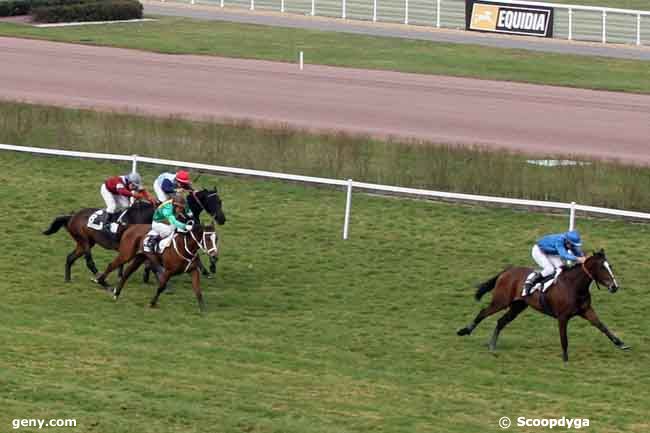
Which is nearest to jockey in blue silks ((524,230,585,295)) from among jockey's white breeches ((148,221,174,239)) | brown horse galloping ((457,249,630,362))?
brown horse galloping ((457,249,630,362))

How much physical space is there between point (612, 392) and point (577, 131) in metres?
16.1

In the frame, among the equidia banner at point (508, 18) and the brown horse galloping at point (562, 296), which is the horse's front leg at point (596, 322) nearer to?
the brown horse galloping at point (562, 296)

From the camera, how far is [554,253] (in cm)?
1628

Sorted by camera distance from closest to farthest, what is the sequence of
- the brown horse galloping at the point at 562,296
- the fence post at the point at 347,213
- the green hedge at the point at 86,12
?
1. the brown horse galloping at the point at 562,296
2. the fence post at the point at 347,213
3. the green hedge at the point at 86,12

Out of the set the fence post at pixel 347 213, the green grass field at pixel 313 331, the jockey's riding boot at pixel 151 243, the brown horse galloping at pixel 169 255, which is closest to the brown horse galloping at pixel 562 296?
the green grass field at pixel 313 331

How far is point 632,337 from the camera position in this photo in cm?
1673

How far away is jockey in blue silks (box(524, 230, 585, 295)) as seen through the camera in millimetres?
15820

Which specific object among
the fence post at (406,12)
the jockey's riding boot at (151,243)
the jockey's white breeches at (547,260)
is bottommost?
the jockey's riding boot at (151,243)

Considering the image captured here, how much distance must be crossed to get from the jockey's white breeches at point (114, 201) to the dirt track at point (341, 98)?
35.1 ft

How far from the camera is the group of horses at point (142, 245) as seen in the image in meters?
17.3

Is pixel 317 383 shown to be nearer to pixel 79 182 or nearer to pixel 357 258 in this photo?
pixel 357 258

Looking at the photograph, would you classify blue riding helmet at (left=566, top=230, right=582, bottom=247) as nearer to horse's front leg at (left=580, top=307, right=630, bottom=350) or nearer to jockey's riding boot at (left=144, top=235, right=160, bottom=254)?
horse's front leg at (left=580, top=307, right=630, bottom=350)

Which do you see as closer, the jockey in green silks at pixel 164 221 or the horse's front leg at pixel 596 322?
the horse's front leg at pixel 596 322

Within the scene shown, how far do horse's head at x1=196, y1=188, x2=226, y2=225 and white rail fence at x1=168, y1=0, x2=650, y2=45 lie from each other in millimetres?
24827
